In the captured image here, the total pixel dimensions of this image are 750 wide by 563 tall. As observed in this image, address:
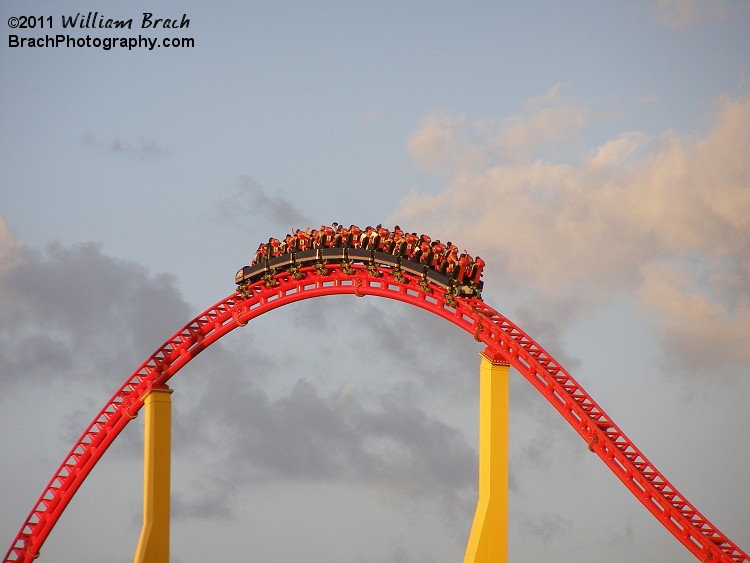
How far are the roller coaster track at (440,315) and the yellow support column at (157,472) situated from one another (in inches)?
18.2

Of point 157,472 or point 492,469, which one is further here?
point 157,472

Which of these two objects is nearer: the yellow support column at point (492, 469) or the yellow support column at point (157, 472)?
the yellow support column at point (492, 469)

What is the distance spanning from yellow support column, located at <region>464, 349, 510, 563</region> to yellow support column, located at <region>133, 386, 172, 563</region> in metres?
9.27

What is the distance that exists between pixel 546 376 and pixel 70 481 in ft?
44.8

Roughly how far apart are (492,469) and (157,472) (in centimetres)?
990

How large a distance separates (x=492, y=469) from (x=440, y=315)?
3541mm

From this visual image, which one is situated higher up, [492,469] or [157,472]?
[157,472]

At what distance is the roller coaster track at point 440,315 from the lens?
29312mm

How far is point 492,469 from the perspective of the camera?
1178 inches

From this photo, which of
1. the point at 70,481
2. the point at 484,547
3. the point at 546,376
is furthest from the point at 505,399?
the point at 70,481

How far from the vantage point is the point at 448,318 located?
102 ft

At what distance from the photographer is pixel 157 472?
36156mm

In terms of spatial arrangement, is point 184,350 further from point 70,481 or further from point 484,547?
point 484,547

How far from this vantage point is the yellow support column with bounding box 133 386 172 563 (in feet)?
117
